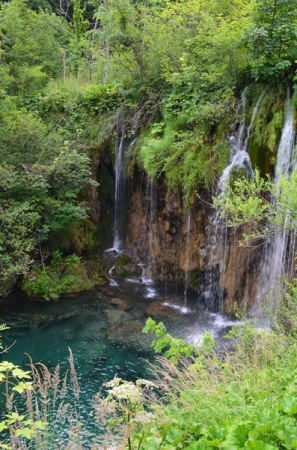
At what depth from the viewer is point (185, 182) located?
9.79 m

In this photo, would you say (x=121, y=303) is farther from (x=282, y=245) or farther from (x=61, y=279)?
(x=282, y=245)

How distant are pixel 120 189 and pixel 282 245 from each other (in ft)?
18.9

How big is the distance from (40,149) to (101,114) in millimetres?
3275

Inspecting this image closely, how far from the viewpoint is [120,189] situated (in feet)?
41.3

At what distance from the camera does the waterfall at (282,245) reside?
8320 millimetres

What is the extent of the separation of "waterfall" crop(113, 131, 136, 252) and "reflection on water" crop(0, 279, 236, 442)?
2.06 meters

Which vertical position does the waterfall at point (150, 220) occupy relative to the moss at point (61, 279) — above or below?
above

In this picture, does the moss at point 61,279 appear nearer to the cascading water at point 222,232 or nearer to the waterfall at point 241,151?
the cascading water at point 222,232

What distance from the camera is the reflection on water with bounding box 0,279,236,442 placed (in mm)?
7523

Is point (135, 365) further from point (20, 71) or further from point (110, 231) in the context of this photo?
point (20, 71)

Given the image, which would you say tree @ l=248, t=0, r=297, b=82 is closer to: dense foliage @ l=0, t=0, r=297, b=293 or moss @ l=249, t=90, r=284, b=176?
dense foliage @ l=0, t=0, r=297, b=293

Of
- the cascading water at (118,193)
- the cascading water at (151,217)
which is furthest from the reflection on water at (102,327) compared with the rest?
the cascading water at (118,193)

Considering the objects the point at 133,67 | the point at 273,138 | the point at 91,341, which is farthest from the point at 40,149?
the point at 273,138

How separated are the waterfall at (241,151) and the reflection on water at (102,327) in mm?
3104
